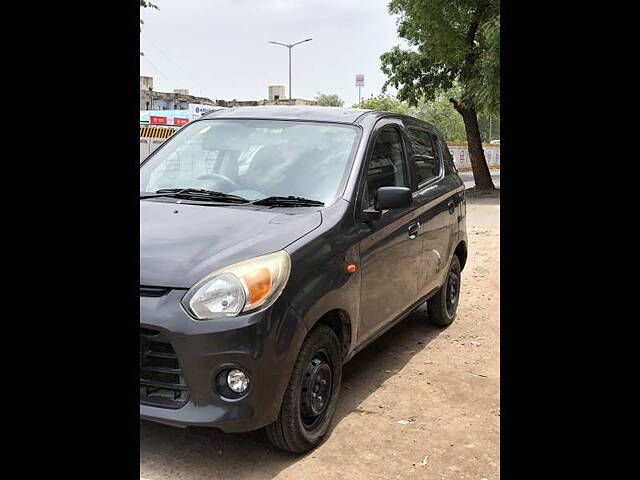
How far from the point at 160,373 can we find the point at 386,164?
2.26m

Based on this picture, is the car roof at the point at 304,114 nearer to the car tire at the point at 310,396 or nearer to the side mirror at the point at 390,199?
the side mirror at the point at 390,199

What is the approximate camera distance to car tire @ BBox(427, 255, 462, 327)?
232 inches

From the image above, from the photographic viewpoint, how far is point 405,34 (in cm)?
2439

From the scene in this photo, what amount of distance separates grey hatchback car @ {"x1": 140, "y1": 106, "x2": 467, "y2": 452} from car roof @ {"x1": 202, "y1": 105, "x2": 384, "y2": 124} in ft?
0.05

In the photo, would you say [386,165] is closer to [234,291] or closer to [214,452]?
[234,291]

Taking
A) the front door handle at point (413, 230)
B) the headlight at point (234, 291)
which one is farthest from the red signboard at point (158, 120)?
the headlight at point (234, 291)

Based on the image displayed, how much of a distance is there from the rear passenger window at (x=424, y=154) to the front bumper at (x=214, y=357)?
2.50m

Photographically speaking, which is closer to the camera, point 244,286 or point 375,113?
point 244,286

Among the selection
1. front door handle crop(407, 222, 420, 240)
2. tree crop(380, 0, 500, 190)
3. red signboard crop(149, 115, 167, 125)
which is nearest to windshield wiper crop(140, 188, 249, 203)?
front door handle crop(407, 222, 420, 240)

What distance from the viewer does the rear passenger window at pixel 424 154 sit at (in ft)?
17.2
